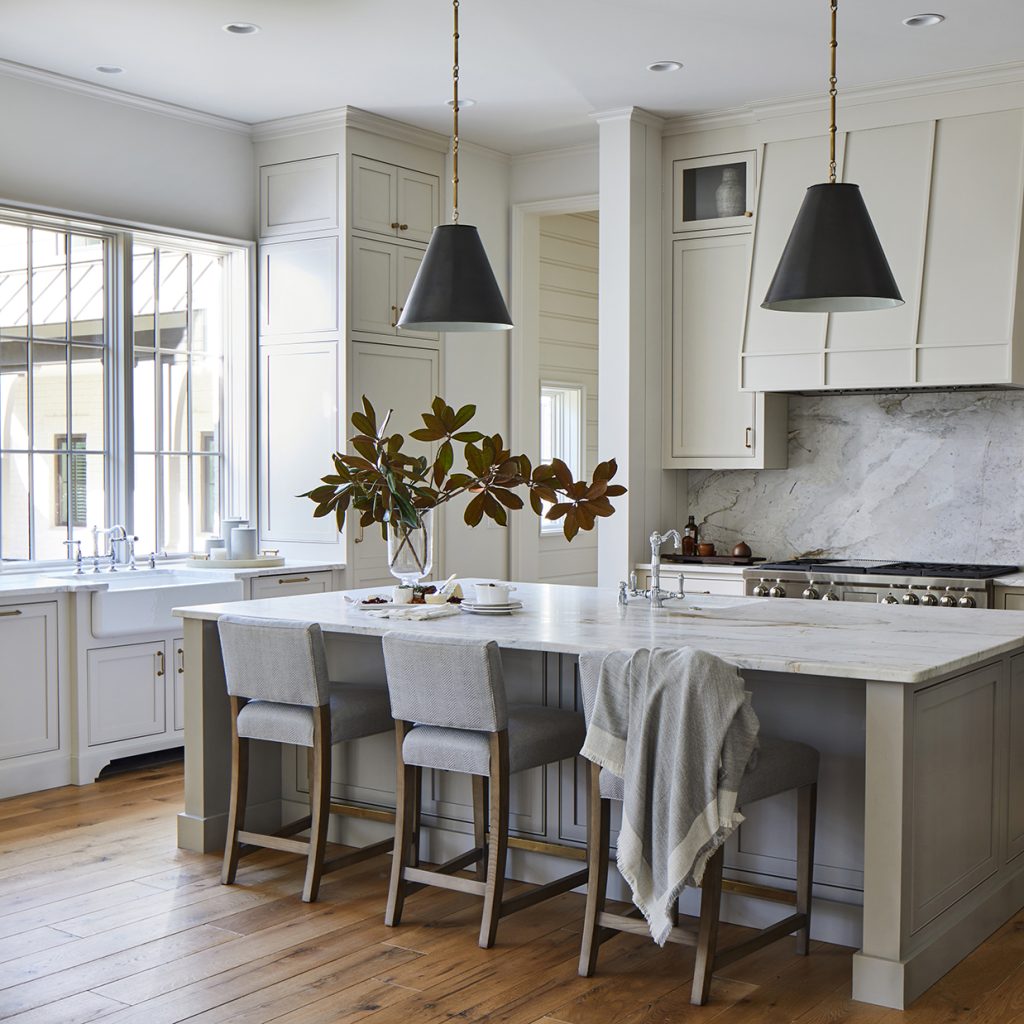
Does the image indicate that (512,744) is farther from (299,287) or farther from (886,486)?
(299,287)

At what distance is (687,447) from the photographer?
20.5 ft

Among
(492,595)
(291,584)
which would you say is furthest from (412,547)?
(291,584)

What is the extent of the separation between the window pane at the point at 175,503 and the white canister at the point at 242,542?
0.38 metres

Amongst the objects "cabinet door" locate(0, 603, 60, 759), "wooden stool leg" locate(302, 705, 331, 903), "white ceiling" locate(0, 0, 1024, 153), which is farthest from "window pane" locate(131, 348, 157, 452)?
"wooden stool leg" locate(302, 705, 331, 903)

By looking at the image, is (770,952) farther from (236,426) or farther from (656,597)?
(236,426)

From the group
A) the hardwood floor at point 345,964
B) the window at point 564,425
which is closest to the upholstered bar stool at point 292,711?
the hardwood floor at point 345,964

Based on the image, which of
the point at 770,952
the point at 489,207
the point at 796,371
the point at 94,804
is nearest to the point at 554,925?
the point at 770,952

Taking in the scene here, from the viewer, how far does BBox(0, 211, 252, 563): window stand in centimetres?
565

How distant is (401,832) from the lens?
3535 millimetres

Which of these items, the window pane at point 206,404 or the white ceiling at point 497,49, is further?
the window pane at point 206,404

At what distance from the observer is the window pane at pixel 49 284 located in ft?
18.7

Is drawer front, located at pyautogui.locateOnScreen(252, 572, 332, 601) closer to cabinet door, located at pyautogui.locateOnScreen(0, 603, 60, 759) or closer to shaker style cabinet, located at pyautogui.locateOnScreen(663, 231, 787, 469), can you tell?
cabinet door, located at pyautogui.locateOnScreen(0, 603, 60, 759)

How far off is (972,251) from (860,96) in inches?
Answer: 35.0

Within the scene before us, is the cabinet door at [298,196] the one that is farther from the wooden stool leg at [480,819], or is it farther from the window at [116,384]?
the wooden stool leg at [480,819]
